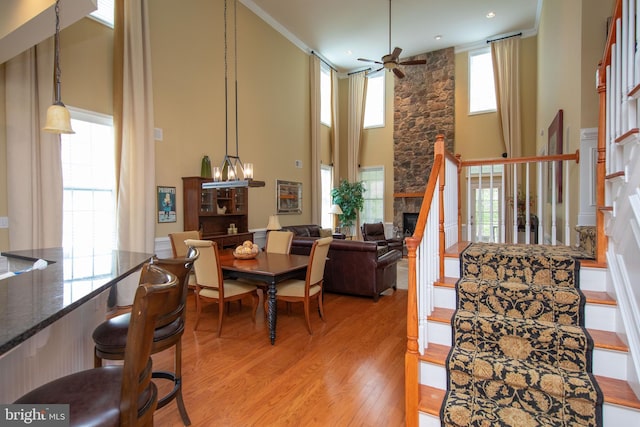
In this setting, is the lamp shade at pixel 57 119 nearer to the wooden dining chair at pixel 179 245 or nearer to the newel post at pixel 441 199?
the wooden dining chair at pixel 179 245

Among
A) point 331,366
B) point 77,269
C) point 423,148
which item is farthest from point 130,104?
point 423,148

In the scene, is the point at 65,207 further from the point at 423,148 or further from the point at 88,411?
the point at 423,148

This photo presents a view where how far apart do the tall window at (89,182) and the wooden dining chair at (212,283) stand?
52.0 inches

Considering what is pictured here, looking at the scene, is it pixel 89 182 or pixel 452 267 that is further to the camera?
pixel 89 182

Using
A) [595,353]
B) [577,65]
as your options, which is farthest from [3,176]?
[577,65]

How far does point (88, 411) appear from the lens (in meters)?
1.00

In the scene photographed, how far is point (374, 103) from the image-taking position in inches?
382

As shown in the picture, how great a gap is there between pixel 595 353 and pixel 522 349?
363mm

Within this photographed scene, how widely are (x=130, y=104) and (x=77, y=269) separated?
3.27m

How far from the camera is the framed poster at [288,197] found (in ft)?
24.7

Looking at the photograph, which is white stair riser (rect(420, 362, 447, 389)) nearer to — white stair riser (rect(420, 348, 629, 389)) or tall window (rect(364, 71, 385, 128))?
white stair riser (rect(420, 348, 629, 389))

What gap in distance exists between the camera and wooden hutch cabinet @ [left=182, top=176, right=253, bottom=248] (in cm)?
505

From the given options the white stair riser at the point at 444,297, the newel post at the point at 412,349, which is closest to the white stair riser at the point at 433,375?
the newel post at the point at 412,349

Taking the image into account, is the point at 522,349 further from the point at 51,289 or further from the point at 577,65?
the point at 577,65
